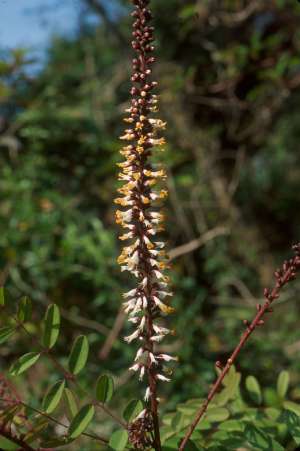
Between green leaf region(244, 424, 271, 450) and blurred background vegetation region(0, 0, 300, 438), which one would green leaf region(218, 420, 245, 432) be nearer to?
green leaf region(244, 424, 271, 450)

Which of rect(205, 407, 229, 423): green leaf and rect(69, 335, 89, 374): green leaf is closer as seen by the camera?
rect(69, 335, 89, 374): green leaf

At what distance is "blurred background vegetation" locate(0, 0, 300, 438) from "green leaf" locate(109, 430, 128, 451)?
185 centimetres

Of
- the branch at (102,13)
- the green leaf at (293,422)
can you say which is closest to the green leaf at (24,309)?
the green leaf at (293,422)

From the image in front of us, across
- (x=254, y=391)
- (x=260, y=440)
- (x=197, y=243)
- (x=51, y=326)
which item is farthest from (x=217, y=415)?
(x=197, y=243)

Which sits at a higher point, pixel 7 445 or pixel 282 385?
pixel 7 445

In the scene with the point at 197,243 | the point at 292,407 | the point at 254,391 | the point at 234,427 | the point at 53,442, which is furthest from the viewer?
the point at 197,243

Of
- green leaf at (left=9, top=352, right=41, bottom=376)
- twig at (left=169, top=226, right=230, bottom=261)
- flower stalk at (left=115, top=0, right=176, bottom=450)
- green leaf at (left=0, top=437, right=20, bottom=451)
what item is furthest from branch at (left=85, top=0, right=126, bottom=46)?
green leaf at (left=0, top=437, right=20, bottom=451)

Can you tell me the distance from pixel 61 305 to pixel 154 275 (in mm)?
2610

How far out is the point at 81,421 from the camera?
3.99 ft

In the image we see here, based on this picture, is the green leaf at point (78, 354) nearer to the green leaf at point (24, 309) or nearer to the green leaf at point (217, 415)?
the green leaf at point (24, 309)

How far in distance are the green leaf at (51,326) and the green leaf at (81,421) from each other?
0.70 feet

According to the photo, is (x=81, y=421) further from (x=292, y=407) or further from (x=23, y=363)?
(x=292, y=407)

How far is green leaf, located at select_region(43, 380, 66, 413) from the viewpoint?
4.14 feet

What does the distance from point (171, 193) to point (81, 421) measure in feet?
10.9
